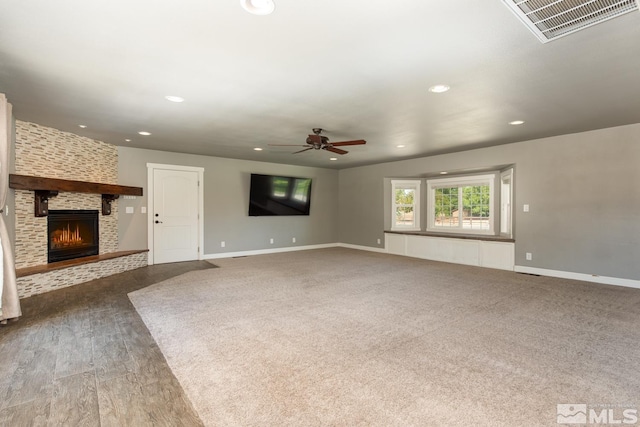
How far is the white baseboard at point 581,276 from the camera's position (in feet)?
15.5

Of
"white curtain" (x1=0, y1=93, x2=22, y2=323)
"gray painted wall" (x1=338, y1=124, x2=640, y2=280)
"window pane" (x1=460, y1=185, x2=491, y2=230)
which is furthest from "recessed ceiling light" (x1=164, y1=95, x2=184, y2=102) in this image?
"window pane" (x1=460, y1=185, x2=491, y2=230)

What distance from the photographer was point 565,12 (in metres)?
1.81

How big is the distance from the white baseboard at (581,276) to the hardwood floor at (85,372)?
6037 mm

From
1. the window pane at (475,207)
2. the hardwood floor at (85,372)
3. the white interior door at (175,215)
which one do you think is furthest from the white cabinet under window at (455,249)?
the hardwood floor at (85,372)

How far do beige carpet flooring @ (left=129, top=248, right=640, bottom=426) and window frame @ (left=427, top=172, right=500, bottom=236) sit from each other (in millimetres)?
2283

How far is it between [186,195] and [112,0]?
5.45 m

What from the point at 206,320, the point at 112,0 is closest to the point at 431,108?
the point at 112,0

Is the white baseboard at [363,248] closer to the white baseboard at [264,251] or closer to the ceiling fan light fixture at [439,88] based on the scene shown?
the white baseboard at [264,251]

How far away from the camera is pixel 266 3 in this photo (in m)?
1.83

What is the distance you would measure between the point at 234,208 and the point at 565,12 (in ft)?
22.5

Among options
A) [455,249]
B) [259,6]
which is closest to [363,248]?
[455,249]

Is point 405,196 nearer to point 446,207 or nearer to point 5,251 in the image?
point 446,207

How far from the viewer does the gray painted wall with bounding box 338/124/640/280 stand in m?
4.71

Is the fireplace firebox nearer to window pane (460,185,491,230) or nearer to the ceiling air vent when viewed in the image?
the ceiling air vent
